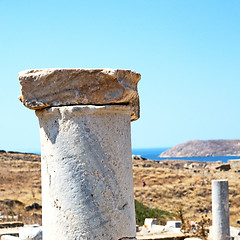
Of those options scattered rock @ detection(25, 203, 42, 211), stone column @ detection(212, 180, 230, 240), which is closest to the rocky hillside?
scattered rock @ detection(25, 203, 42, 211)

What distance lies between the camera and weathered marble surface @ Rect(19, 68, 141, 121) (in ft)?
11.0

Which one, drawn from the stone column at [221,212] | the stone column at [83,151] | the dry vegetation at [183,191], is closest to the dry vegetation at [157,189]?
the dry vegetation at [183,191]

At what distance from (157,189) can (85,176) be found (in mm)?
29205

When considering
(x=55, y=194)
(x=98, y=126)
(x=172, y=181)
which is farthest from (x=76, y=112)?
(x=172, y=181)

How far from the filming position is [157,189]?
32.0 meters

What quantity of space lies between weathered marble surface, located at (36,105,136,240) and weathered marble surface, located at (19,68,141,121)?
0.23ft

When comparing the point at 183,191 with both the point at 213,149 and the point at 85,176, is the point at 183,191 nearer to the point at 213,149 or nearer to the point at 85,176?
the point at 85,176

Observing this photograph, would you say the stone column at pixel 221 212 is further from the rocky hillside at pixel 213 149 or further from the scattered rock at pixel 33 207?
the rocky hillside at pixel 213 149

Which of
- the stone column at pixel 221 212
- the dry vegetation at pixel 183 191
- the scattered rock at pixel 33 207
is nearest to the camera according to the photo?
the stone column at pixel 221 212

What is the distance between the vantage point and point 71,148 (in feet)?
10.8

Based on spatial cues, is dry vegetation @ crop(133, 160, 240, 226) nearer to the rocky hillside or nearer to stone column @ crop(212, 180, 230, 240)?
stone column @ crop(212, 180, 230, 240)

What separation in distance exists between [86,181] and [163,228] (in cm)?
1147

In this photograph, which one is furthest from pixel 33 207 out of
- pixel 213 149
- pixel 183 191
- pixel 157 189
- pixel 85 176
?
pixel 213 149

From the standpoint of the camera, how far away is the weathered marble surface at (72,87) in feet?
11.0
